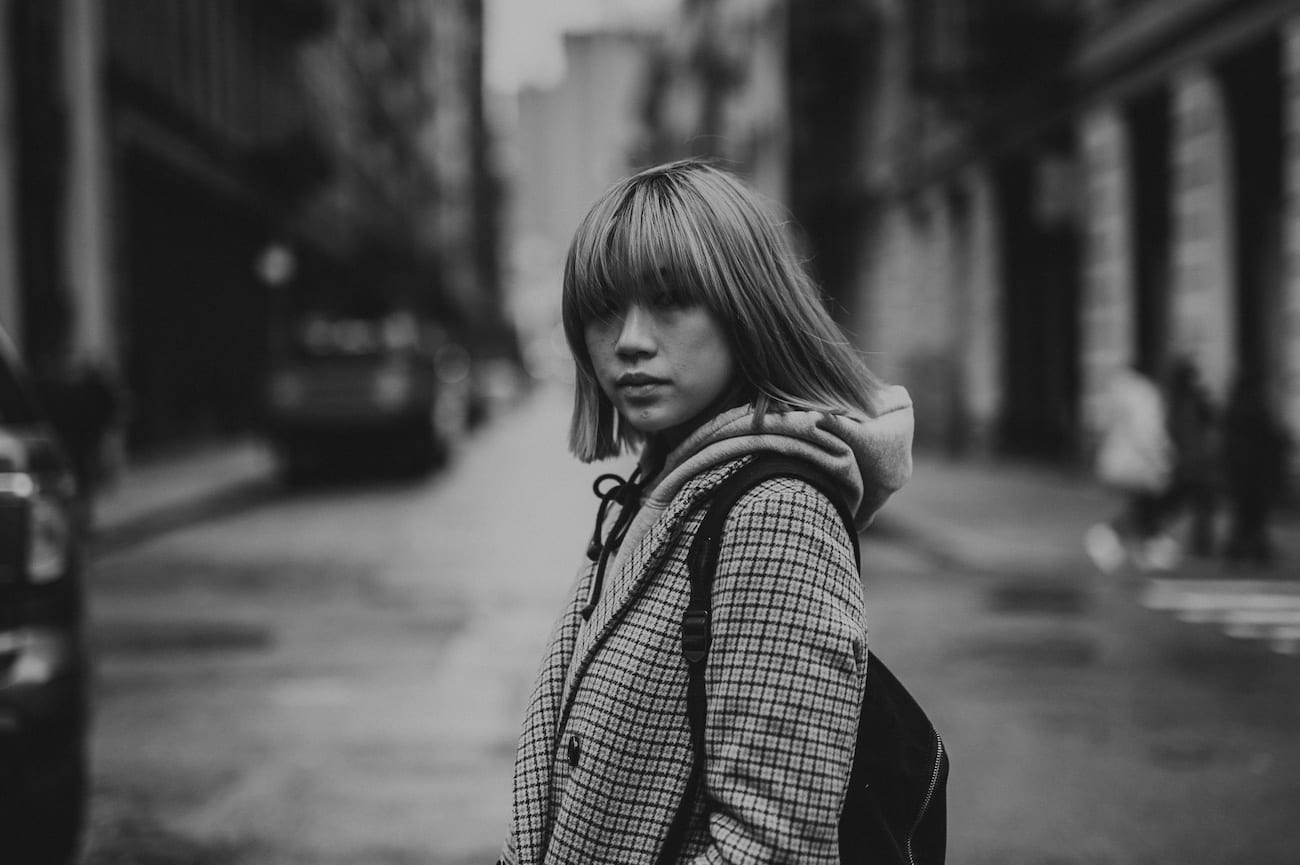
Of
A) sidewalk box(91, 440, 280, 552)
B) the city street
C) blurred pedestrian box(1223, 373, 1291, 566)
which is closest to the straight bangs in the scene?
the city street

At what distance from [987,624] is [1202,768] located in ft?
11.1

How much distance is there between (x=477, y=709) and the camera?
6.88 meters

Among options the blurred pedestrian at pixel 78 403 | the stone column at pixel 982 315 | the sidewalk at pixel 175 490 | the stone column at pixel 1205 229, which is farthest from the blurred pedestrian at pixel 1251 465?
the stone column at pixel 982 315

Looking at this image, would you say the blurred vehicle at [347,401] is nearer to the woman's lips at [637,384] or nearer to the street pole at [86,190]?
the street pole at [86,190]

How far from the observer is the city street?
4.96 m

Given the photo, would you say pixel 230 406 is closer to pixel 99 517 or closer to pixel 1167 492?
pixel 99 517

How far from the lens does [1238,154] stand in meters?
16.1

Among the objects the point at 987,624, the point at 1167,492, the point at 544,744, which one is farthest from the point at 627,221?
the point at 1167,492

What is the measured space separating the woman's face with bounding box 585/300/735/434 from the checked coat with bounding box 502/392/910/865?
0.09 meters

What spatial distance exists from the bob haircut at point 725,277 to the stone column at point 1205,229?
14760 millimetres

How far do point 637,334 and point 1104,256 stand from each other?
18889mm

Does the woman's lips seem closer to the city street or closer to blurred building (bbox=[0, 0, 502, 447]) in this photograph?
the city street

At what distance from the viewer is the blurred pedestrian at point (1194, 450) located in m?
12.1

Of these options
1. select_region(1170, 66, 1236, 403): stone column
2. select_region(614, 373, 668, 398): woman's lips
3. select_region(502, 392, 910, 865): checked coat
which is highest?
select_region(1170, 66, 1236, 403): stone column
